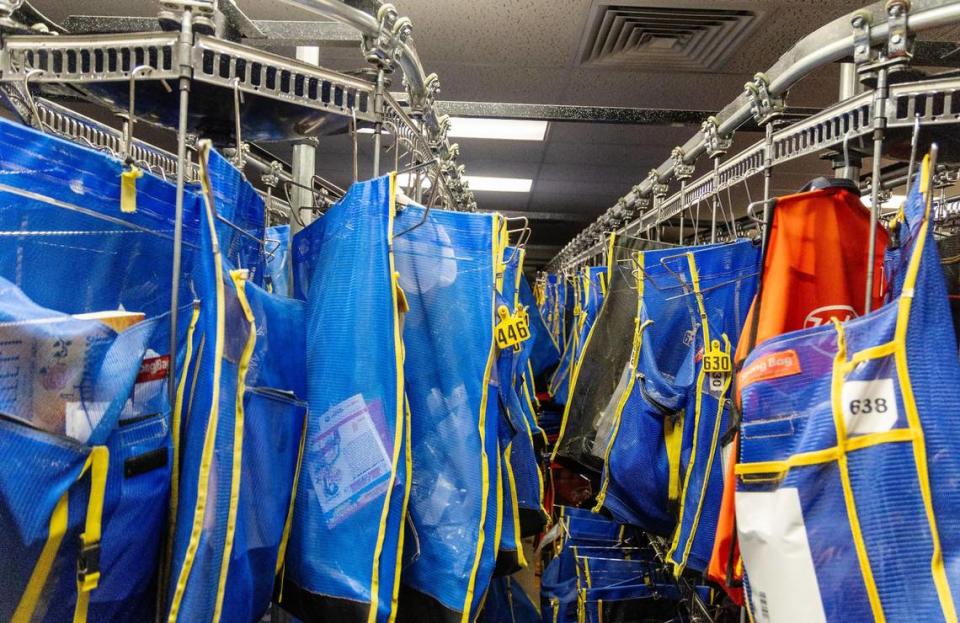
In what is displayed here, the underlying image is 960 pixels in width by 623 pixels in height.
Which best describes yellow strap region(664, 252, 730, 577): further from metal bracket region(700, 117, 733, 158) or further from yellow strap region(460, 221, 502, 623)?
yellow strap region(460, 221, 502, 623)

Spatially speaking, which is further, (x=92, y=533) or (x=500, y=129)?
(x=500, y=129)

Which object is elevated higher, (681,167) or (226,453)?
(681,167)

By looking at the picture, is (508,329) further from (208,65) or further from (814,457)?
(208,65)

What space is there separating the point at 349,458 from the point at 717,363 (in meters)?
1.07

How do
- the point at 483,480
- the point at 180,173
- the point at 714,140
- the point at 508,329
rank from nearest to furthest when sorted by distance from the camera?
the point at 180,173 → the point at 483,480 → the point at 508,329 → the point at 714,140

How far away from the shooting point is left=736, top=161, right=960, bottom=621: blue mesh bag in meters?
0.77

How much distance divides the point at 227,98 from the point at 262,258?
0.98ft

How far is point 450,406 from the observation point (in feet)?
3.72

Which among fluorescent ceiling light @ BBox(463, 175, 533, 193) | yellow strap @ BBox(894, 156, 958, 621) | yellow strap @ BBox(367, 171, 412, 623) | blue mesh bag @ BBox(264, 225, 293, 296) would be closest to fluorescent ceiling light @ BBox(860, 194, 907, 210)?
yellow strap @ BBox(894, 156, 958, 621)

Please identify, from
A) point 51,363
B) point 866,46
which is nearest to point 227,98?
point 51,363

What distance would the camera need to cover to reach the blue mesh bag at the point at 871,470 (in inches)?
30.5

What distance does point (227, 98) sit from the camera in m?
1.03

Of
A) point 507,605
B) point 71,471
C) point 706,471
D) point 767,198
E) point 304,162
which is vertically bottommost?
point 507,605

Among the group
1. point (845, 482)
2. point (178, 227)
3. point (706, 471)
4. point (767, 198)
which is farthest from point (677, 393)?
point (178, 227)
